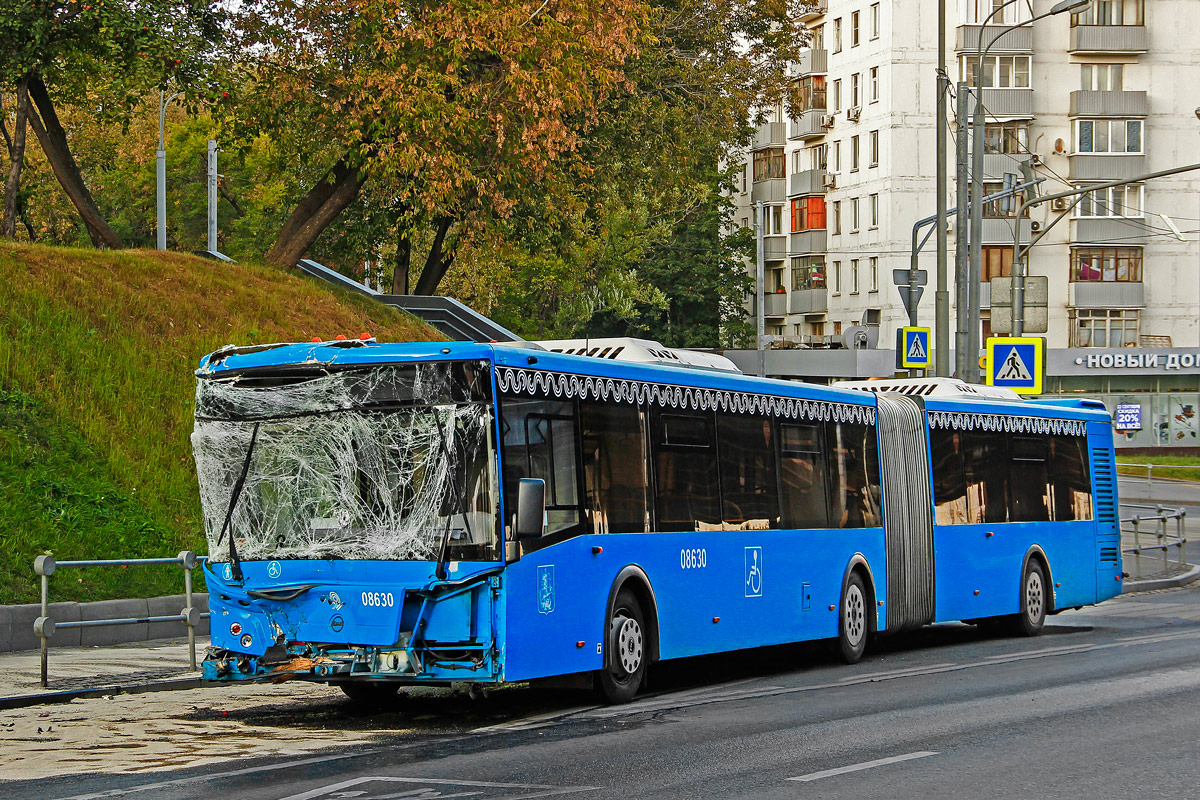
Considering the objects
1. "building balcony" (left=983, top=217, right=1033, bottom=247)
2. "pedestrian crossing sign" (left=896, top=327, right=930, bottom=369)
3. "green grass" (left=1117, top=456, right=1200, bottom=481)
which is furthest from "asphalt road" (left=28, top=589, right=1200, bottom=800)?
"building balcony" (left=983, top=217, right=1033, bottom=247)

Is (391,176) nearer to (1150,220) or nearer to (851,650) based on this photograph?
(851,650)

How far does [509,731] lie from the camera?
11109 mm

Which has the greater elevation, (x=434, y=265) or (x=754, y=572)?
(x=434, y=265)

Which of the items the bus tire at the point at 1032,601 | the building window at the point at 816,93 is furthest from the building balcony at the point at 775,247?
the bus tire at the point at 1032,601

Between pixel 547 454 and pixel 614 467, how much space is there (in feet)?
3.48

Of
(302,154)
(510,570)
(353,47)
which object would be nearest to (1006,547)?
(510,570)

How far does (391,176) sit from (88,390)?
795 cm

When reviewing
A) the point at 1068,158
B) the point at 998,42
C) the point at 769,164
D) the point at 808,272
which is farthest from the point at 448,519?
the point at 769,164

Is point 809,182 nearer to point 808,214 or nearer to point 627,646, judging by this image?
point 808,214

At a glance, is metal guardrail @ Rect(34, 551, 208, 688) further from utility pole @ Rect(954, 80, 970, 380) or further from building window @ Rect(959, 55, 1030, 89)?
building window @ Rect(959, 55, 1030, 89)

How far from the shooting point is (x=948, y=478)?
19.0m

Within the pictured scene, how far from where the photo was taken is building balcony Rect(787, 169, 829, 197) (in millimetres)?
72312

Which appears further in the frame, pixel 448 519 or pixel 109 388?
pixel 109 388

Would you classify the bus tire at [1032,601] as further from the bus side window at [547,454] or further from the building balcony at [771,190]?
the building balcony at [771,190]
